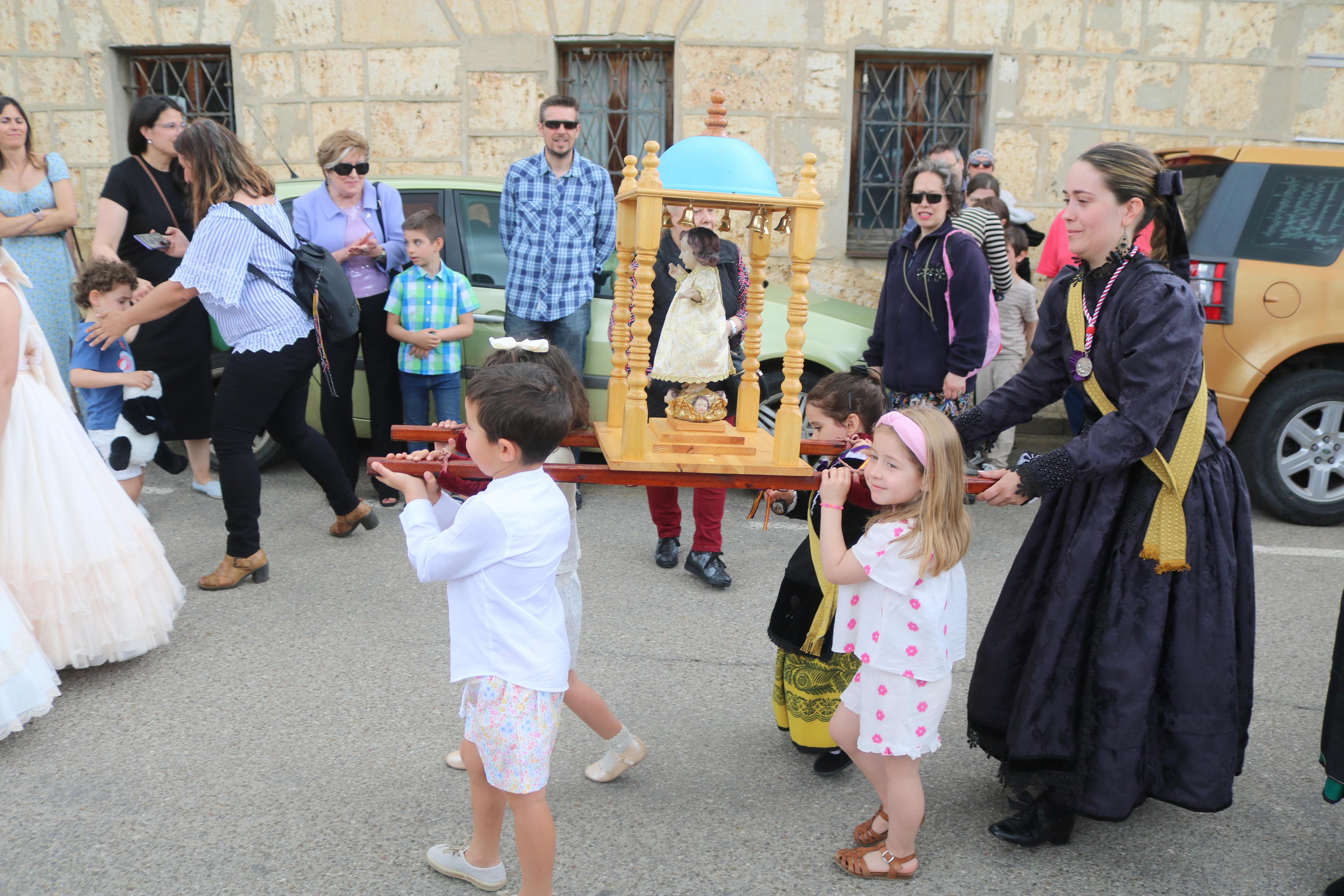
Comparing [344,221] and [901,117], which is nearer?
[344,221]

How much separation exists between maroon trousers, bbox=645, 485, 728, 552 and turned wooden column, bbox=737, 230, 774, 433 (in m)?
1.46

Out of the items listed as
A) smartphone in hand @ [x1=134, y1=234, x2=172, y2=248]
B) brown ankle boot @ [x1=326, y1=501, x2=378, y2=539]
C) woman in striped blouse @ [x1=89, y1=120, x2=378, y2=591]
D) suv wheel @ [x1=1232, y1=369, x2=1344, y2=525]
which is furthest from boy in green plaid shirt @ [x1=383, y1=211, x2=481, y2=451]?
suv wheel @ [x1=1232, y1=369, x2=1344, y2=525]

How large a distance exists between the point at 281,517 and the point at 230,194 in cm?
190

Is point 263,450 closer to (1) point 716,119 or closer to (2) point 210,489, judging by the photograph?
(2) point 210,489

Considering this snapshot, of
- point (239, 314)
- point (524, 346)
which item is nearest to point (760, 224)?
point (524, 346)

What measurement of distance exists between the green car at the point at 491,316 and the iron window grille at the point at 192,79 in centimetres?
290

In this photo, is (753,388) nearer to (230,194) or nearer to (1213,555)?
(1213,555)

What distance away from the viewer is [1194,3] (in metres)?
8.01

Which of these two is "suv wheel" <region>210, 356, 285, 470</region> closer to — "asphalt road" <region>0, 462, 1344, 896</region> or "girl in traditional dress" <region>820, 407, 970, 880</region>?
"asphalt road" <region>0, 462, 1344, 896</region>

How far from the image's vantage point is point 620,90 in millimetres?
8211

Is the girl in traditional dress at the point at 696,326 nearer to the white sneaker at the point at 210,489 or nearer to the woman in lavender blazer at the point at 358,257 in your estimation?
the woman in lavender blazer at the point at 358,257

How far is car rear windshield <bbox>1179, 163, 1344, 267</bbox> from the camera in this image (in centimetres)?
552

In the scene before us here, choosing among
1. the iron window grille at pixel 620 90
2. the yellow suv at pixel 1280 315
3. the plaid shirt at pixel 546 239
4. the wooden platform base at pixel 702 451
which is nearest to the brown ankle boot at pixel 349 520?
the plaid shirt at pixel 546 239

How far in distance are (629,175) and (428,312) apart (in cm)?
272
